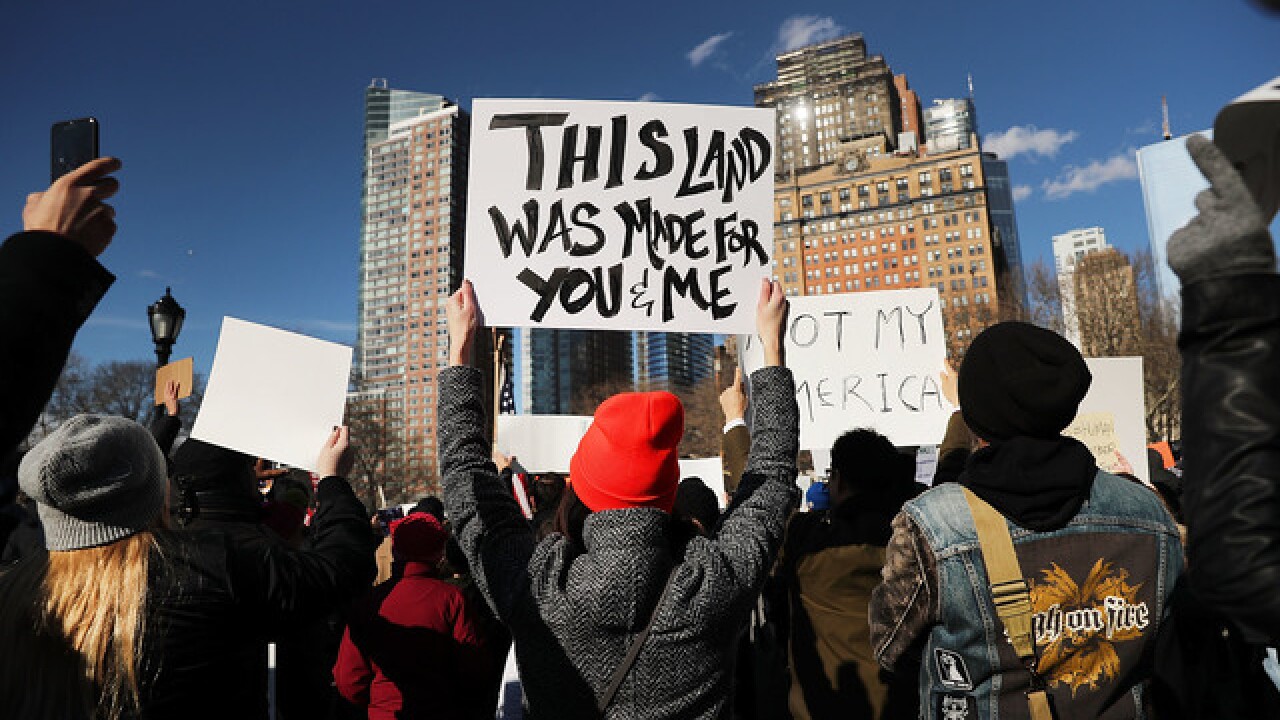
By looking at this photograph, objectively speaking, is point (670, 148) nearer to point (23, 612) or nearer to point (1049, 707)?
point (1049, 707)

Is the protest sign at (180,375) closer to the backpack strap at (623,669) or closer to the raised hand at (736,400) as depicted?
the raised hand at (736,400)

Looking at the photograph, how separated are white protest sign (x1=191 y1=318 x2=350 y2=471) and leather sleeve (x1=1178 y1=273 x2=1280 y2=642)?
301 centimetres

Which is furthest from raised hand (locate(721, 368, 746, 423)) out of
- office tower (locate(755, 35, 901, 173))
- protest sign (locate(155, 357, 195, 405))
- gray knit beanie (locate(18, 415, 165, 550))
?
office tower (locate(755, 35, 901, 173))

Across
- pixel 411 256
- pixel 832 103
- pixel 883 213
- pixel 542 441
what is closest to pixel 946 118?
pixel 832 103

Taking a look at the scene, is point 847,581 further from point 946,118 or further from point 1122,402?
point 946,118

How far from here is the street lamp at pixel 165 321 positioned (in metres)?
7.99

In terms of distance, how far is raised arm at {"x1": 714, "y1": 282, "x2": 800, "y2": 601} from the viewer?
6.51ft

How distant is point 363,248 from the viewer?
13512 centimetres

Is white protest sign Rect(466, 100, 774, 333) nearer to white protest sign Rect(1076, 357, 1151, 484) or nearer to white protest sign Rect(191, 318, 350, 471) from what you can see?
white protest sign Rect(191, 318, 350, 471)

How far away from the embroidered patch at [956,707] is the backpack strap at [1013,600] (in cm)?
14

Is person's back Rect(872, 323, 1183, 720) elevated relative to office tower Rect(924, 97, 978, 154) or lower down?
lower down

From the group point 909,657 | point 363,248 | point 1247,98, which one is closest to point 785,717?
point 909,657

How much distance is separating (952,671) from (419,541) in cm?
256

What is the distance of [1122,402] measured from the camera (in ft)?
17.7
